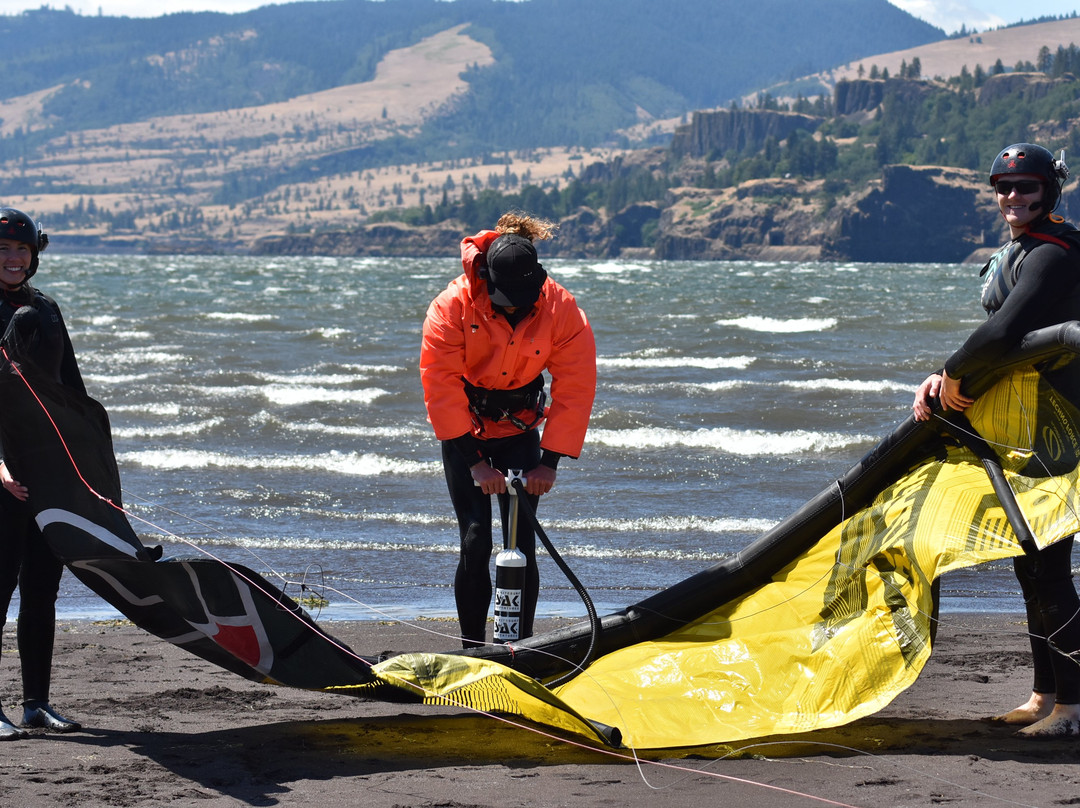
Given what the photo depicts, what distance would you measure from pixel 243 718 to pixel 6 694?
1.09 m

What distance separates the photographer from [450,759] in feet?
14.6

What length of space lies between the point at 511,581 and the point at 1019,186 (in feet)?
8.27

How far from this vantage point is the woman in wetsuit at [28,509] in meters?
4.55

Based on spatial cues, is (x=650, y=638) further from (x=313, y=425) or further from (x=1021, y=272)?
(x=313, y=425)

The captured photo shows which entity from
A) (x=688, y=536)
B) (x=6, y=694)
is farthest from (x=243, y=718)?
(x=688, y=536)

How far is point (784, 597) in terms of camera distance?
510cm

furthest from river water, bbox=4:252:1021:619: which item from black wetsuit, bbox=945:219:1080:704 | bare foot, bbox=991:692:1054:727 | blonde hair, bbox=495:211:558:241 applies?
bare foot, bbox=991:692:1054:727

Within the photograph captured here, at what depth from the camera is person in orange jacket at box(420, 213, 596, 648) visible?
4961 millimetres

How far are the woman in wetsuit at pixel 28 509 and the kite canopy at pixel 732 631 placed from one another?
0.29 feet

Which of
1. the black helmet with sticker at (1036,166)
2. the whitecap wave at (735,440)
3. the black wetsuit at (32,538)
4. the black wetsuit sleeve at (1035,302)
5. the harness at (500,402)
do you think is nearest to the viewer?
the black wetsuit sleeve at (1035,302)

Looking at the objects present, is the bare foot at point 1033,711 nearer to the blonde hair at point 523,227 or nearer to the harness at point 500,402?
the harness at point 500,402

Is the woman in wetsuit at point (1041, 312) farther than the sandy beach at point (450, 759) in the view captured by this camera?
Yes

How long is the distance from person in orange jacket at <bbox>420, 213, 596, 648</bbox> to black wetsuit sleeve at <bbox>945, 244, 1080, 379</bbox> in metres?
1.57

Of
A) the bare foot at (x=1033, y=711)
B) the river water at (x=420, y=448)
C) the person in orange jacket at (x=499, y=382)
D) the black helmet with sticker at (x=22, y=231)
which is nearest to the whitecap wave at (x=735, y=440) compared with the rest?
the river water at (x=420, y=448)
